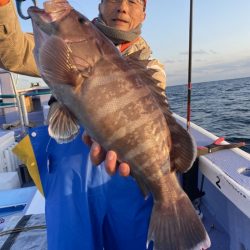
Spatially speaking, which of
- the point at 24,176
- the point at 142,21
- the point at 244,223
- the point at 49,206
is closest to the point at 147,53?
the point at 142,21

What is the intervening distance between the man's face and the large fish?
696 millimetres

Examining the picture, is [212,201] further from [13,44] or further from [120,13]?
[13,44]

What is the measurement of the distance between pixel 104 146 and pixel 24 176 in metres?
5.08

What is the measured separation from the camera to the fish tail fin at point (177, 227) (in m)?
1.63

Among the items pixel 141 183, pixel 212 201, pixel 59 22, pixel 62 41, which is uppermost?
pixel 59 22

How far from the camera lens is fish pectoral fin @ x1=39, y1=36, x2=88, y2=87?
1.45 metres

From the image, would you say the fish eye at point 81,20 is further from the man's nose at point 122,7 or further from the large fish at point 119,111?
the man's nose at point 122,7

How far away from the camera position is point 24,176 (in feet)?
20.1

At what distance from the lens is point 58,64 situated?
145cm

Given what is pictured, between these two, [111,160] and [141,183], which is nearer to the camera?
[111,160]

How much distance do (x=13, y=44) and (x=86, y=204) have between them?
116 cm

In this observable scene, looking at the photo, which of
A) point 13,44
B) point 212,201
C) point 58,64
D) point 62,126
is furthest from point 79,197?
point 212,201

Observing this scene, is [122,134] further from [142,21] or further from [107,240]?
[142,21]

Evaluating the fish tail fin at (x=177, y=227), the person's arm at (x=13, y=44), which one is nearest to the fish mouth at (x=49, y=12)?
the person's arm at (x=13, y=44)
